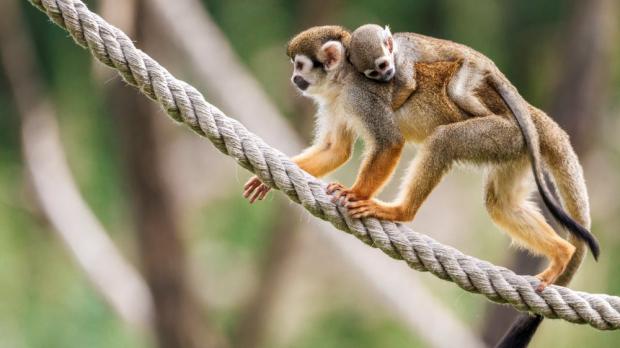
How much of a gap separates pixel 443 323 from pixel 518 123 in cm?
273

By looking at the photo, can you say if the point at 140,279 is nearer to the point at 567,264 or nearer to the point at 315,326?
the point at 315,326

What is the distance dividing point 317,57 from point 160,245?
331cm

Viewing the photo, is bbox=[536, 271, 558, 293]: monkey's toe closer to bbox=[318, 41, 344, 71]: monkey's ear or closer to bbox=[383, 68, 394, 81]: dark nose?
bbox=[383, 68, 394, 81]: dark nose

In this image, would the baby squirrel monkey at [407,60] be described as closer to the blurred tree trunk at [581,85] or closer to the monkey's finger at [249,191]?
the monkey's finger at [249,191]

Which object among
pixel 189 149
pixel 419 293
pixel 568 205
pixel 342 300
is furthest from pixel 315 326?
pixel 568 205

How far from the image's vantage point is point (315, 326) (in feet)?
27.6

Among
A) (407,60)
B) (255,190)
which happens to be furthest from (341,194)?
(407,60)

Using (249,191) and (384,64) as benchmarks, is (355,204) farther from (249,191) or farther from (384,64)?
(384,64)

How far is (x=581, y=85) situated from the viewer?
575 centimetres

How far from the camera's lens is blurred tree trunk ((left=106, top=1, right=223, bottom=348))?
579cm

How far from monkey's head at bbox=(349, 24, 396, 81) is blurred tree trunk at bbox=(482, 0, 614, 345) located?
2.86 meters

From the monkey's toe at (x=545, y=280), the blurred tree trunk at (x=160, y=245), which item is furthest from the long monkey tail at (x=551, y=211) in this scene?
the blurred tree trunk at (x=160, y=245)

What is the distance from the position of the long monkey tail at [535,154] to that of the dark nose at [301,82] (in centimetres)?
62

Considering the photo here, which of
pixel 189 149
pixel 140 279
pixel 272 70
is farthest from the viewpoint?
pixel 189 149
